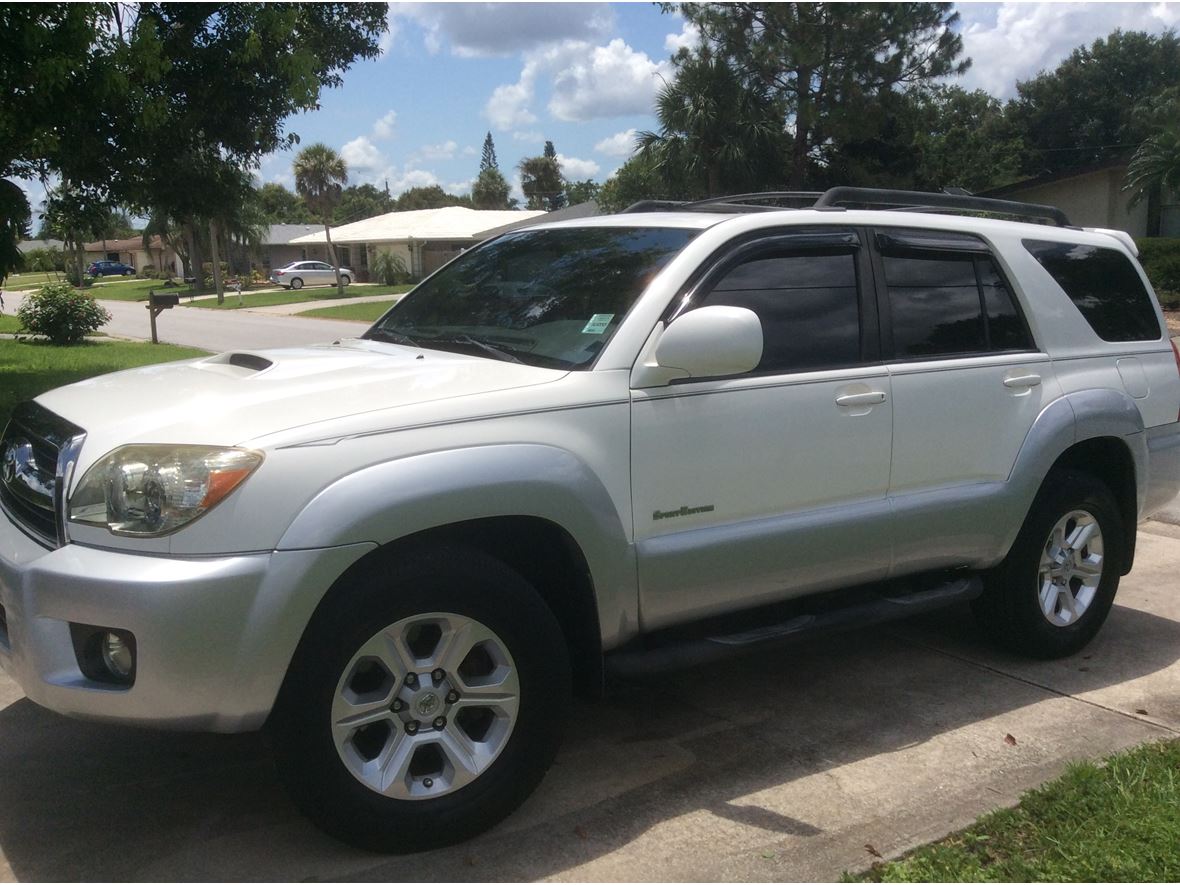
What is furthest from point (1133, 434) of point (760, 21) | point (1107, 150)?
point (1107, 150)

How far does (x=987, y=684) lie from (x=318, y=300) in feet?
144

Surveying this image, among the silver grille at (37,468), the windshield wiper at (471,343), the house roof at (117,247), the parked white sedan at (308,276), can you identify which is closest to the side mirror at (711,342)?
the windshield wiper at (471,343)

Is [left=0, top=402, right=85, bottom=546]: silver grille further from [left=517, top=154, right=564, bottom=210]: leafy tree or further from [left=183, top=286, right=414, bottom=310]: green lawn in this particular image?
[left=517, top=154, right=564, bottom=210]: leafy tree

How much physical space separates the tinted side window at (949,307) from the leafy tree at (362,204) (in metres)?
113

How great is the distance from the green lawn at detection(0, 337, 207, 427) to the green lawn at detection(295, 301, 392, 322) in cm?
1020

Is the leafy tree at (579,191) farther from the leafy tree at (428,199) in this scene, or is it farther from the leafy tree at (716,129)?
the leafy tree at (716,129)

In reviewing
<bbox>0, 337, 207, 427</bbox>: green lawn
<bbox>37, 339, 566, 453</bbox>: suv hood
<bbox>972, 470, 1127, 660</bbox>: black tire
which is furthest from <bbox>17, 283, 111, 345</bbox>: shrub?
<bbox>972, 470, 1127, 660</bbox>: black tire

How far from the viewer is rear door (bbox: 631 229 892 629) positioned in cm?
359

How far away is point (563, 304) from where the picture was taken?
3.94 m

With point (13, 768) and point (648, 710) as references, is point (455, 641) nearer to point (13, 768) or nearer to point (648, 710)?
point (648, 710)

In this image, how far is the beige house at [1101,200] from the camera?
30828 mm

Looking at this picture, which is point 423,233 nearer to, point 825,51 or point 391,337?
point 825,51

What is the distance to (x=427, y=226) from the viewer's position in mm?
58906

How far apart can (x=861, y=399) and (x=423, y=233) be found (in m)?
54.9
